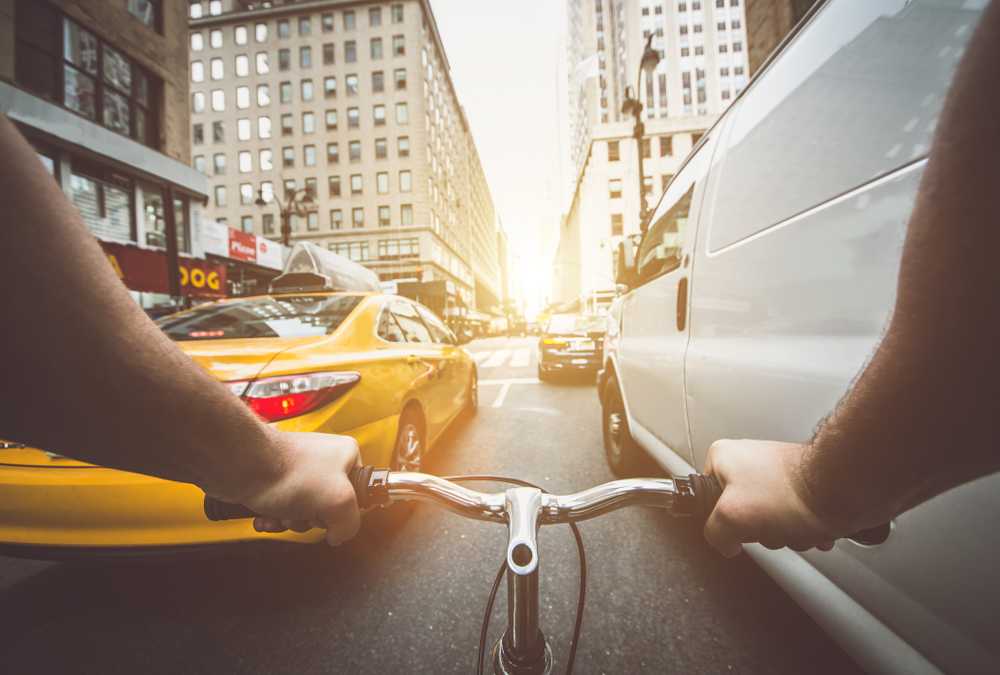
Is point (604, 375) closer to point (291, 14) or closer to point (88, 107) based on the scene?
point (88, 107)

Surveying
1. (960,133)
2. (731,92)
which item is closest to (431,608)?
(960,133)

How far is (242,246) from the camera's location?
615 inches

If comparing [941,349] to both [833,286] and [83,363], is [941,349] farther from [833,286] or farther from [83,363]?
[83,363]

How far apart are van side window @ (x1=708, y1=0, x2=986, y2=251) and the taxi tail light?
208cm

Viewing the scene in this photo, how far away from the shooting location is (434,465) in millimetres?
3803

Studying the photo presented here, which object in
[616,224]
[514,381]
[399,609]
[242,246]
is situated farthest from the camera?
[616,224]

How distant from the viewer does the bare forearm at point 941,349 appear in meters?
0.43

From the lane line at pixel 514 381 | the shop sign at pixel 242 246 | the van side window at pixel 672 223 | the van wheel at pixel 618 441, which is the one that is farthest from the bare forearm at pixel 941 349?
the shop sign at pixel 242 246

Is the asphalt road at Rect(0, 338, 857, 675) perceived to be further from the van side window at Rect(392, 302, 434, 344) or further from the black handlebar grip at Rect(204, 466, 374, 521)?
the van side window at Rect(392, 302, 434, 344)

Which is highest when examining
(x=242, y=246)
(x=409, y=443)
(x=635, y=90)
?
(x=635, y=90)

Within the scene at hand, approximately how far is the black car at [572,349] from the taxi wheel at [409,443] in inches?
226

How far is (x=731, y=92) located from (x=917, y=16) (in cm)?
6865

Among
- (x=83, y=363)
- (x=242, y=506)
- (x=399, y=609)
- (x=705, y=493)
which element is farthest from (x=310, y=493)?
(x=399, y=609)

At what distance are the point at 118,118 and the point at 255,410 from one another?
15.4 metres
